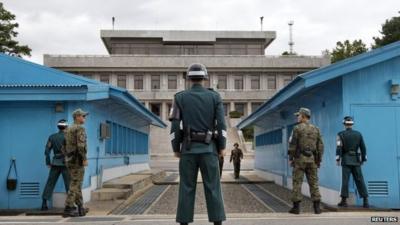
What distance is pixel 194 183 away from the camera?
6.77 m

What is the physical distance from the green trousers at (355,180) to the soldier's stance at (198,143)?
532 cm

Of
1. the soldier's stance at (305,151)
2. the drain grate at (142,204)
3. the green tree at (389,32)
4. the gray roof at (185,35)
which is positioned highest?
the gray roof at (185,35)

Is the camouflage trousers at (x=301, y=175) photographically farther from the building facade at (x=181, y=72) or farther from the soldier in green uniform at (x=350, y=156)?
the building facade at (x=181, y=72)

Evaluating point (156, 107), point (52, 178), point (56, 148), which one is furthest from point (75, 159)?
point (156, 107)

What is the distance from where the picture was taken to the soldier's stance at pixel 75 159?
10.6 metres

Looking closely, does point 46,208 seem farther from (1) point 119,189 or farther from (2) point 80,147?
(1) point 119,189

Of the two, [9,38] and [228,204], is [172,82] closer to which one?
[9,38]

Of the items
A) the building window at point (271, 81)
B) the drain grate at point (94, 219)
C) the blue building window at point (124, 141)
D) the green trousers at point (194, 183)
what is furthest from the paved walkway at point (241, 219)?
the building window at point (271, 81)

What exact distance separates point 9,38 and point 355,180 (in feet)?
151

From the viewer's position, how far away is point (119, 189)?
14969mm

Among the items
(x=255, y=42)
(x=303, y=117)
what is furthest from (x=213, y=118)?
(x=255, y=42)

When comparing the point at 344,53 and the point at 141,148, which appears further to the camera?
the point at 344,53

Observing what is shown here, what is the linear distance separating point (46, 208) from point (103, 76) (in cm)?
6741

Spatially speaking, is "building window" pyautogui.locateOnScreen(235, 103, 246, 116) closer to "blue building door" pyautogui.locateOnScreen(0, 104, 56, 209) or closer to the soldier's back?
"blue building door" pyautogui.locateOnScreen(0, 104, 56, 209)
